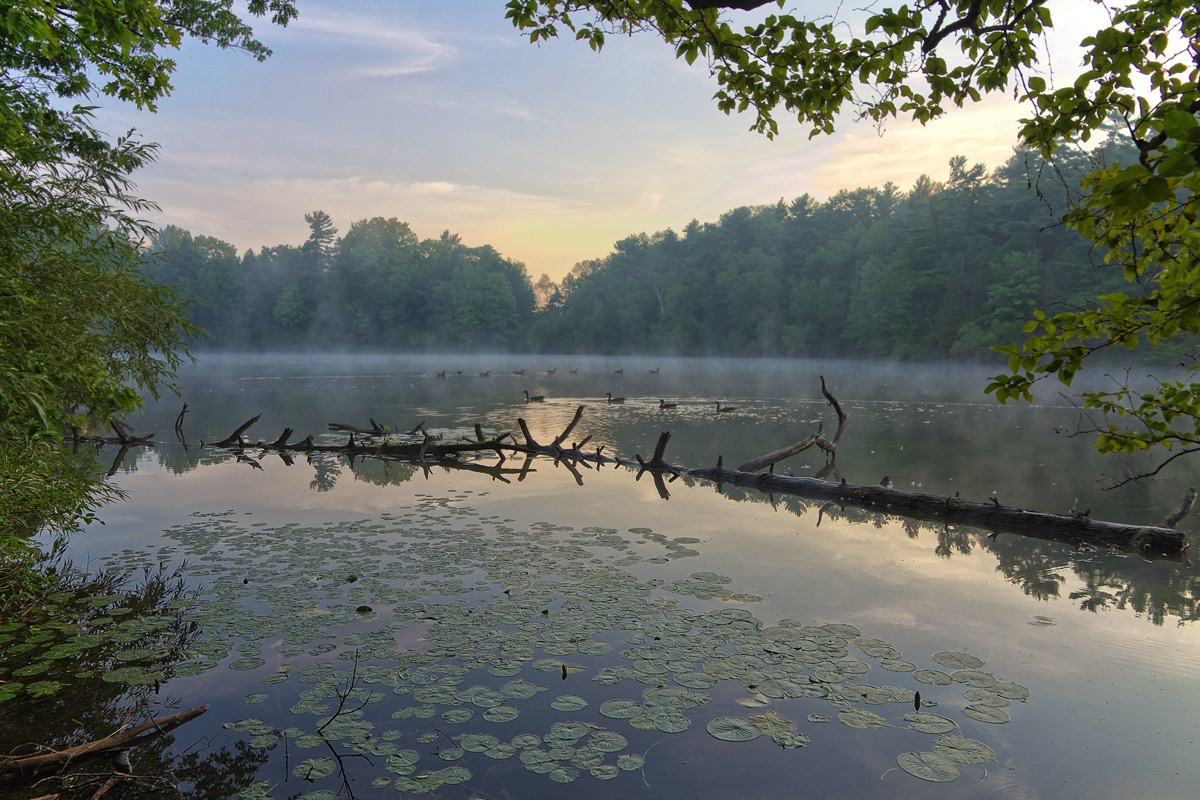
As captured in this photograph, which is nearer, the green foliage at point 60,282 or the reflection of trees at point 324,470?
the green foliage at point 60,282

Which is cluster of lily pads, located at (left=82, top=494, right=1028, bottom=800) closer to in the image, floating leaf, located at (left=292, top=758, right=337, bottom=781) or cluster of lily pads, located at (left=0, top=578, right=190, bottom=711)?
floating leaf, located at (left=292, top=758, right=337, bottom=781)

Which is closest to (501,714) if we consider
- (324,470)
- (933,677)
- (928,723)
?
(928,723)

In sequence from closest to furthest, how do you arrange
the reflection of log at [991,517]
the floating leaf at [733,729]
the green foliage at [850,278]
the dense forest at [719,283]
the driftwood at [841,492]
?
the floating leaf at [733,729] < the reflection of log at [991,517] < the driftwood at [841,492] < the green foliage at [850,278] < the dense forest at [719,283]

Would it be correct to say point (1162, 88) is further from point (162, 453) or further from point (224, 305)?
point (224, 305)

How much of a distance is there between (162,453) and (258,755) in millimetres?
14877

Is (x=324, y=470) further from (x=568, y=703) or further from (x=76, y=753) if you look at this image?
(x=568, y=703)

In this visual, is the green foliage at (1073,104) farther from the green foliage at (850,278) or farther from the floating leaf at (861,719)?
the green foliage at (850,278)

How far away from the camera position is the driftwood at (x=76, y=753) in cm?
352

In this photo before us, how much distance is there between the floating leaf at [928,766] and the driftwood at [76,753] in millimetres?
4554

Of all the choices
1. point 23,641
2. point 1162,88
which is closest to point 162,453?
point 23,641

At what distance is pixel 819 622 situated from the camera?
19.8 ft

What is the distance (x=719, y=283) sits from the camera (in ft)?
297

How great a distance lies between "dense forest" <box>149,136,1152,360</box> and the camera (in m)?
54.6

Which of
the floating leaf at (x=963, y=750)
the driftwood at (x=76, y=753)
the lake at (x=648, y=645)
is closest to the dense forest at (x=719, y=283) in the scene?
the lake at (x=648, y=645)
